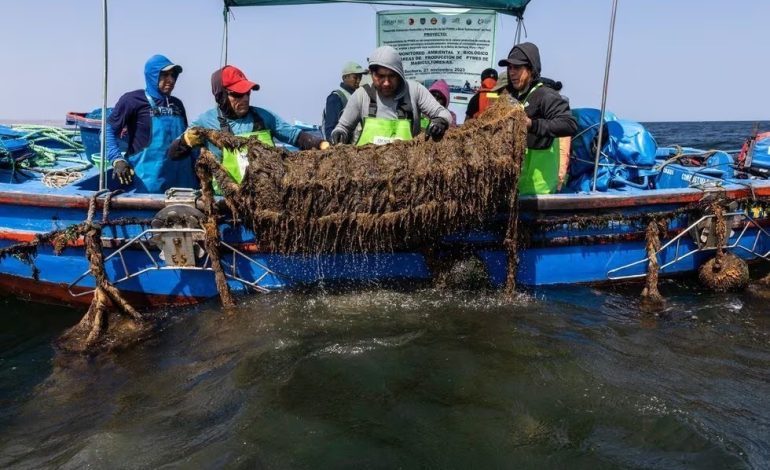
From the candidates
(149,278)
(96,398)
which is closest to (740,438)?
(96,398)

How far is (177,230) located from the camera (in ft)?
15.1

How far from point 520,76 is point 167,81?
324 centimetres

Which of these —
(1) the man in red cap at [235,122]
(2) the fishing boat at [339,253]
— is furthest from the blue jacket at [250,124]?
(2) the fishing boat at [339,253]

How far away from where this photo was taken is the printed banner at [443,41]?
7.84 meters

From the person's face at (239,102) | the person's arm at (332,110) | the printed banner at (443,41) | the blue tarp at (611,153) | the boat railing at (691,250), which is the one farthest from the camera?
the printed banner at (443,41)

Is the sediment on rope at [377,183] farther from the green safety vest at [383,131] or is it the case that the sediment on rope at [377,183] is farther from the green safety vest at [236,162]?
the green safety vest at [383,131]

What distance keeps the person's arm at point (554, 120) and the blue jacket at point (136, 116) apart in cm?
334

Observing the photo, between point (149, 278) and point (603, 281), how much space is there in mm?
4201

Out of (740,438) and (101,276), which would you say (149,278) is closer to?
(101,276)

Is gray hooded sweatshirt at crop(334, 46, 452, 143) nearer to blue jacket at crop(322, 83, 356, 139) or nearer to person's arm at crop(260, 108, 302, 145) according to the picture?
person's arm at crop(260, 108, 302, 145)

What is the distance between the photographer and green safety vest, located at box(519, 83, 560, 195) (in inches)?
195

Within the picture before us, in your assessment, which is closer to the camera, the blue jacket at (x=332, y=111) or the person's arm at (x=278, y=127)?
the person's arm at (x=278, y=127)

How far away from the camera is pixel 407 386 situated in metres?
3.55

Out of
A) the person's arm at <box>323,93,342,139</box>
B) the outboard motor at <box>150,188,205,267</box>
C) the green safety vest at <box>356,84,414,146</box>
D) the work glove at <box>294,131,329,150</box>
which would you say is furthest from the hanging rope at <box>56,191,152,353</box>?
the person's arm at <box>323,93,342,139</box>
